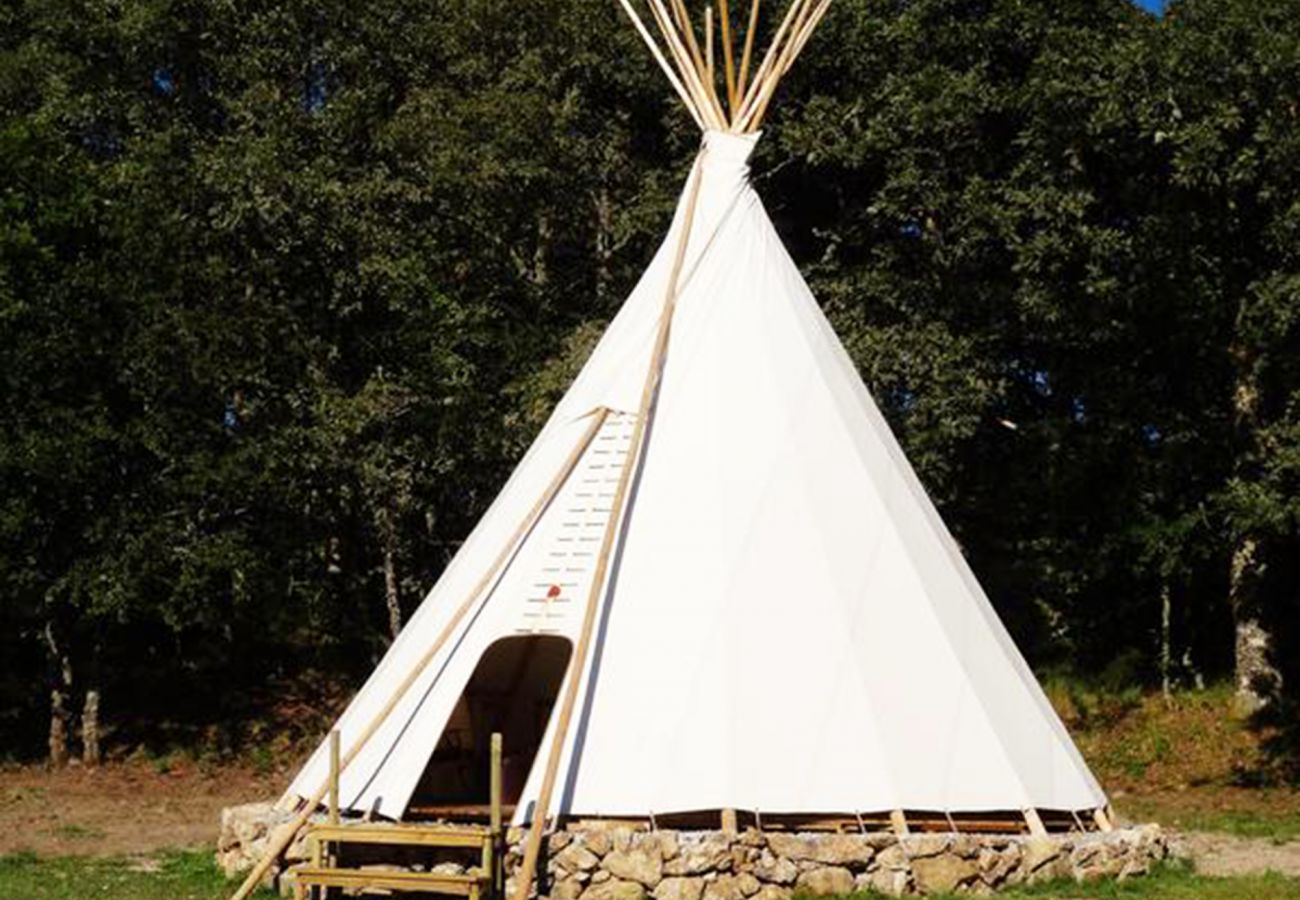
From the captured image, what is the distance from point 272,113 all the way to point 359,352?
395 cm

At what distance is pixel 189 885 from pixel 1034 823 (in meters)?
6.39

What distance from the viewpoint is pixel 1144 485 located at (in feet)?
73.2

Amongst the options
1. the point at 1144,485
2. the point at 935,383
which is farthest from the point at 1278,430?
the point at 935,383

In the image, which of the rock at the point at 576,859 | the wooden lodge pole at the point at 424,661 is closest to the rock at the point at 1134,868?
the rock at the point at 576,859

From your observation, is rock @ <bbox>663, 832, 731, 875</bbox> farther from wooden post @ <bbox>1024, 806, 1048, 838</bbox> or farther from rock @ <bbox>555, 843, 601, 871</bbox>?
wooden post @ <bbox>1024, 806, 1048, 838</bbox>

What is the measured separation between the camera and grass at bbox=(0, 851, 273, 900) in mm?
12031

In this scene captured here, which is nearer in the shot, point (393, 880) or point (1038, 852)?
point (393, 880)

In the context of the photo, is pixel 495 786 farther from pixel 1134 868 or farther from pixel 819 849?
pixel 1134 868

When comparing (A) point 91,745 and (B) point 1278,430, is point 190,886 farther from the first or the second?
(B) point 1278,430

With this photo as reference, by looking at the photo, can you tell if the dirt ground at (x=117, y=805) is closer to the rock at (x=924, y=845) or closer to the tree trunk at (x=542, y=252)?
the rock at (x=924, y=845)

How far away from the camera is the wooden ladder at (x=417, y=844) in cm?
1043

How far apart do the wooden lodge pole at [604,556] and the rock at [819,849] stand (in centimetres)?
161

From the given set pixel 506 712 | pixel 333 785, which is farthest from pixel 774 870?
pixel 506 712

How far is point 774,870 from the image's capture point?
11188mm
